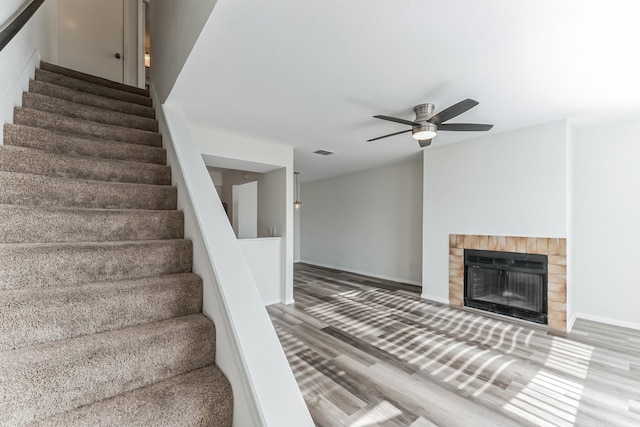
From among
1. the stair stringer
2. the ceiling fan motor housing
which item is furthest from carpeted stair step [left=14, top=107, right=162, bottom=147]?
the ceiling fan motor housing

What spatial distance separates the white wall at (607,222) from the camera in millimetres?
3332

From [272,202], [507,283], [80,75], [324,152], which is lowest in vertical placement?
[507,283]

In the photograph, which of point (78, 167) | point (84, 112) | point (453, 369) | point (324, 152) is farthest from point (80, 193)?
point (324, 152)

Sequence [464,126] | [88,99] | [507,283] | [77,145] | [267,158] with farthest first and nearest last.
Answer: [267,158], [507,283], [88,99], [464,126], [77,145]

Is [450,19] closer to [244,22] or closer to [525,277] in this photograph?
[244,22]

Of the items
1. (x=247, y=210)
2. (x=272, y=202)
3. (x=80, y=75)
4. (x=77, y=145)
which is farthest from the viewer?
(x=247, y=210)

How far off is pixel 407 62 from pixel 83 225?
8.11 feet

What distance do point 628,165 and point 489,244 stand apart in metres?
1.80

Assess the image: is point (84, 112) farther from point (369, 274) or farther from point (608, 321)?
point (608, 321)

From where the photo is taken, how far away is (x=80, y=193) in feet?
6.15

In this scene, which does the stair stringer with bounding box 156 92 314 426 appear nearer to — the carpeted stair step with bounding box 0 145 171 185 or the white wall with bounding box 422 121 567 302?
the carpeted stair step with bounding box 0 145 171 185

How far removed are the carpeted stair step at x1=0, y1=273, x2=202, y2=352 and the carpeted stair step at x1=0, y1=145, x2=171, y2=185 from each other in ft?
3.33

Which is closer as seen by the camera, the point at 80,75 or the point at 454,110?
the point at 454,110

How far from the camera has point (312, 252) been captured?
26.1 feet
